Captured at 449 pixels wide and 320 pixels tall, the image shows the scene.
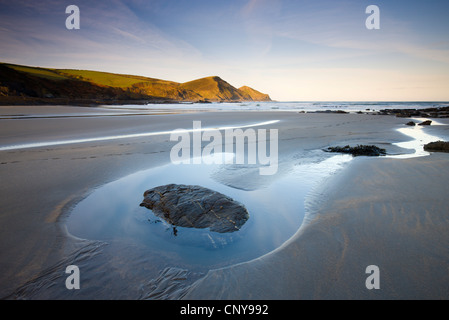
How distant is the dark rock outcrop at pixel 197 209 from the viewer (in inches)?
116

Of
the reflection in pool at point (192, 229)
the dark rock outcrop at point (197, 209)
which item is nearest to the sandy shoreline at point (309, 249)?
the reflection in pool at point (192, 229)

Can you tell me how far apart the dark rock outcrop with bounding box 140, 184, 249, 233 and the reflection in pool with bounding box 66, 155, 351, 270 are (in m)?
0.10

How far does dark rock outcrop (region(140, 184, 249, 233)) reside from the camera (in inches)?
116

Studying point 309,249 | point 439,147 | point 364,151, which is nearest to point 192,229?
point 309,249

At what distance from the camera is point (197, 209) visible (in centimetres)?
314

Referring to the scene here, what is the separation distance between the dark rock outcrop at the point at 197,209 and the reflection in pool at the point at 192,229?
0.32 ft

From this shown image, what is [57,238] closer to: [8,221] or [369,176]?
[8,221]

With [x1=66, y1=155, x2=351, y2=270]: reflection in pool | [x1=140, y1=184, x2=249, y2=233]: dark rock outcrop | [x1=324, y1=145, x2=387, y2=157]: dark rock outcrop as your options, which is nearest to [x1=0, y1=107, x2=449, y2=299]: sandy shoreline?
[x1=66, y1=155, x2=351, y2=270]: reflection in pool

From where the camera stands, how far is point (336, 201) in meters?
3.63

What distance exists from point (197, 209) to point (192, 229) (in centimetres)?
34

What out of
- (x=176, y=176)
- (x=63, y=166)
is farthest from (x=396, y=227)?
(x=63, y=166)

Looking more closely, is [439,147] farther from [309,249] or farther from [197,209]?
[197,209]

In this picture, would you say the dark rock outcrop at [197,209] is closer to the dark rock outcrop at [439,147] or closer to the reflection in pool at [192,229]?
the reflection in pool at [192,229]
